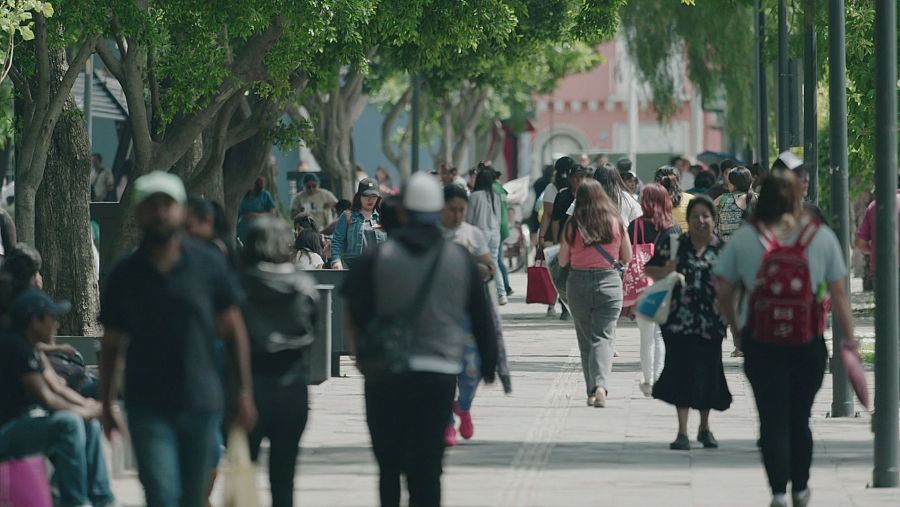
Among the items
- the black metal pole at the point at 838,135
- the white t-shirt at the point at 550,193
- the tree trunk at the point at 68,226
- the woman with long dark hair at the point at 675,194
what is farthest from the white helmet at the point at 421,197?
the white t-shirt at the point at 550,193

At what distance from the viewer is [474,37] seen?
21734 mm

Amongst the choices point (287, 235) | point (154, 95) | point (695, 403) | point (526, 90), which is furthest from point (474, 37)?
point (526, 90)

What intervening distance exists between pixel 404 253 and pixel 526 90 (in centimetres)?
5529

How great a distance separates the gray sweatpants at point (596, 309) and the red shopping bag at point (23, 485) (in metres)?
6.37

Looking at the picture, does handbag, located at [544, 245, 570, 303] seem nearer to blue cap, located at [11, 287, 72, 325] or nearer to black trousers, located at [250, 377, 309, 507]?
blue cap, located at [11, 287, 72, 325]

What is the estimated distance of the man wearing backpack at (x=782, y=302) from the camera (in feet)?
30.0

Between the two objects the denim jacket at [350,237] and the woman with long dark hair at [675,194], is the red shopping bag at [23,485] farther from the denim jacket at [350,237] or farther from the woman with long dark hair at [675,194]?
the woman with long dark hair at [675,194]

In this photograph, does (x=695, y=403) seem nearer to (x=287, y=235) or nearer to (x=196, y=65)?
(x=287, y=235)

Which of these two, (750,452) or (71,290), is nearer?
(750,452)

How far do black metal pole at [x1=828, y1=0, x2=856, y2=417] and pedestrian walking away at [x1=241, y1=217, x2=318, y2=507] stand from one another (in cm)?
475

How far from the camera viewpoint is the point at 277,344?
328 inches

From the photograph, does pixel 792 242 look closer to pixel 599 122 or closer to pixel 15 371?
pixel 15 371

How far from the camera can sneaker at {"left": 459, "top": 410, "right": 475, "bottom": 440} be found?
12430 millimetres

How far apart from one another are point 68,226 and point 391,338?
1207 centimetres
